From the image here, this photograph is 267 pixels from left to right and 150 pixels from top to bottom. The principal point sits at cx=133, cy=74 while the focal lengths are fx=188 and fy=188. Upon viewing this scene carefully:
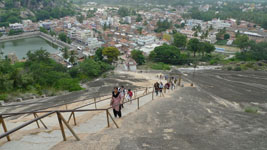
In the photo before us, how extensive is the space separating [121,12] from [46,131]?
106m

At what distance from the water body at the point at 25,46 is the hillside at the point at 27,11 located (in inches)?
540

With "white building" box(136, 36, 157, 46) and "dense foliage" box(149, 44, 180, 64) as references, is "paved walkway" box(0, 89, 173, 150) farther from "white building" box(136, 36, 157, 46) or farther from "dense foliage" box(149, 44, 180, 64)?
"white building" box(136, 36, 157, 46)

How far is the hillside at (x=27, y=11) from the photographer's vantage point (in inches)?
2963

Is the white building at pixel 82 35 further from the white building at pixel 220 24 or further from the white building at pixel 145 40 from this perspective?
the white building at pixel 220 24

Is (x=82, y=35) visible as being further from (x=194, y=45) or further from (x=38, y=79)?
(x=38, y=79)

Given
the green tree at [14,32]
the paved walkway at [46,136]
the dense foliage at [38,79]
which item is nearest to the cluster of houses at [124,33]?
the green tree at [14,32]

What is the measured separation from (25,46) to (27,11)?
37.8 m

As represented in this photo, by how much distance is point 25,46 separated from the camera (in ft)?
192

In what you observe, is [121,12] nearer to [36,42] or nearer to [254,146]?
[36,42]

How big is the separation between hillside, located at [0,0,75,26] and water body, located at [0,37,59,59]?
13.7 metres

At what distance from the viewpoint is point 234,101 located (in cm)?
1241

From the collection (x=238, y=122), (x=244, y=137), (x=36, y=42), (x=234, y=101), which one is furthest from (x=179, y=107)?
(x=36, y=42)

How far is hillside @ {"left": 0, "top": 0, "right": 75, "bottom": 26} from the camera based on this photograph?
75.2 m

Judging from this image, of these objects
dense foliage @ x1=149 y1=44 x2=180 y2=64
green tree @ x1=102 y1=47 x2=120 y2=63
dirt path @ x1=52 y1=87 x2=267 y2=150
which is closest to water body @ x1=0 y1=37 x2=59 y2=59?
green tree @ x1=102 y1=47 x2=120 y2=63
